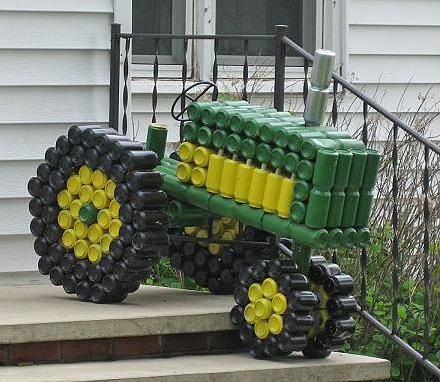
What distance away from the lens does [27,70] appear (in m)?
6.98

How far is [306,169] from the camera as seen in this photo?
5.66 m

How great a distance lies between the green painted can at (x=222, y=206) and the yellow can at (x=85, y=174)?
58 cm

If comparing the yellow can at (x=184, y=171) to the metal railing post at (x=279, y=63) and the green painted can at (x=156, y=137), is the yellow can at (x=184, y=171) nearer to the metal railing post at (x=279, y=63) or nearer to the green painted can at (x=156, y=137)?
the green painted can at (x=156, y=137)

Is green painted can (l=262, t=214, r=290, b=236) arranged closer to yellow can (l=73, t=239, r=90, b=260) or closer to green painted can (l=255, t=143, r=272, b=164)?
green painted can (l=255, t=143, r=272, b=164)

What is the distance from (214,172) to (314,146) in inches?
24.4

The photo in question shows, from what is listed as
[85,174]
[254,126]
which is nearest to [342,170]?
[254,126]

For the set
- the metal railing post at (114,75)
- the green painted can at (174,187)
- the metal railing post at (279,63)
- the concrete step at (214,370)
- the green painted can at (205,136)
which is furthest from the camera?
the metal railing post at (114,75)

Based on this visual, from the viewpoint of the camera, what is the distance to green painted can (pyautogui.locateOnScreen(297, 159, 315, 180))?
5648 millimetres

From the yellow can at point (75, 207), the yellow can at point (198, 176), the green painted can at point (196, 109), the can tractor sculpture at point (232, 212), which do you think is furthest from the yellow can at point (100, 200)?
the green painted can at point (196, 109)

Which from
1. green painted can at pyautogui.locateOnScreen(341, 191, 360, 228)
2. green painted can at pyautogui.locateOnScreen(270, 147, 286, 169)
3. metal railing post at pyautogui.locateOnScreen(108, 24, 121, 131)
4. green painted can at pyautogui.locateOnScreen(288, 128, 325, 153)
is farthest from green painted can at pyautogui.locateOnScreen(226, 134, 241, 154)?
metal railing post at pyautogui.locateOnScreen(108, 24, 121, 131)

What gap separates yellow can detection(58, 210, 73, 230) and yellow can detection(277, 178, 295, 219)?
109 centimetres

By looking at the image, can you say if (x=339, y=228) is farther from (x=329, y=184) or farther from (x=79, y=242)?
(x=79, y=242)

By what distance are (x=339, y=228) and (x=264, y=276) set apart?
398mm

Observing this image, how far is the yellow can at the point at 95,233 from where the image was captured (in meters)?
6.21
